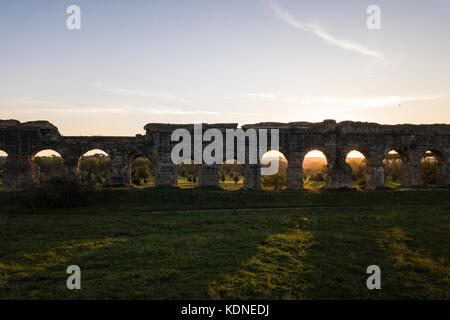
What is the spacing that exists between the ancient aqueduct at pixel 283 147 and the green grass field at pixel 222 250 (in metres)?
A: 4.28

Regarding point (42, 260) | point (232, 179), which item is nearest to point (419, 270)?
point (42, 260)

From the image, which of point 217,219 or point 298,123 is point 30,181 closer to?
point 217,219

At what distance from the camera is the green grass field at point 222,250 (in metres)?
5.45

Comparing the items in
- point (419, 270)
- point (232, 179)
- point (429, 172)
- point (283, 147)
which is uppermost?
point (283, 147)

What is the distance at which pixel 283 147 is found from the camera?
19.3 metres

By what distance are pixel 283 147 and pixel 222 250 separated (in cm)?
1284

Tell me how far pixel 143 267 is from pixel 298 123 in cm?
1598

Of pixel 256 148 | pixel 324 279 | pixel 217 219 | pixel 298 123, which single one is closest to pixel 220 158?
pixel 256 148

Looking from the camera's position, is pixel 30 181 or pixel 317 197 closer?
pixel 317 197

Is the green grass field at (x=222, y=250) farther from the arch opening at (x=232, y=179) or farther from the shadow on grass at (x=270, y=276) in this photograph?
the arch opening at (x=232, y=179)

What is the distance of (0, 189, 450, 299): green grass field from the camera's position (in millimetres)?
5449

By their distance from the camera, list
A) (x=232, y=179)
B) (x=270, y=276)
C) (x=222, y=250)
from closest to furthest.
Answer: (x=270, y=276)
(x=222, y=250)
(x=232, y=179)

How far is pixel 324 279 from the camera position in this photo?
5.83m

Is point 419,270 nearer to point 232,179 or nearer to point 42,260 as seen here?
point 42,260
